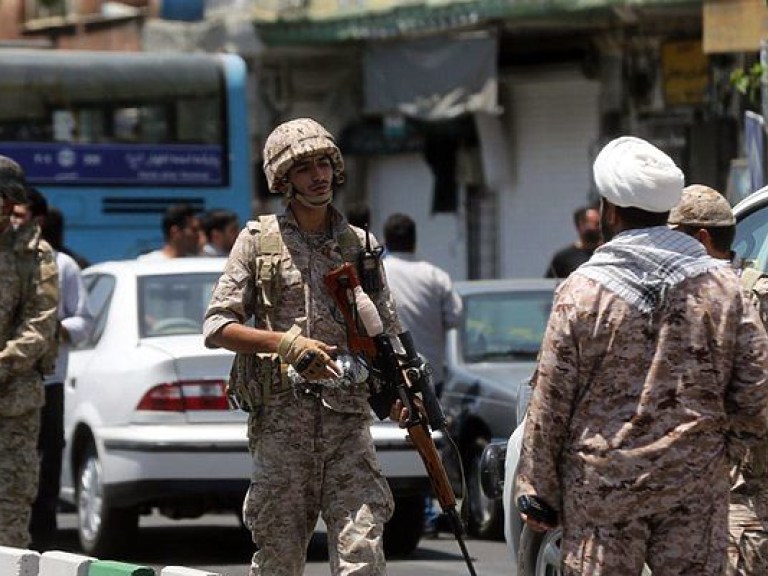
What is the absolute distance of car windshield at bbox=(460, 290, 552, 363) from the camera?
45.0 ft

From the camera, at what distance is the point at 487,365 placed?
44.6 ft

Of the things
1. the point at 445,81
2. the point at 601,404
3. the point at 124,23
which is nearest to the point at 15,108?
the point at 445,81

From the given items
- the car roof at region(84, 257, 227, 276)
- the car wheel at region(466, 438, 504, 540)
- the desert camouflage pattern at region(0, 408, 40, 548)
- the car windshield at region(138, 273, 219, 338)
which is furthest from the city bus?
the desert camouflage pattern at region(0, 408, 40, 548)

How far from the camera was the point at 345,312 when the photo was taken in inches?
285

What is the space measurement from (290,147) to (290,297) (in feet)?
1.51

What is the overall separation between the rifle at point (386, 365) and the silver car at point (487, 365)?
528cm

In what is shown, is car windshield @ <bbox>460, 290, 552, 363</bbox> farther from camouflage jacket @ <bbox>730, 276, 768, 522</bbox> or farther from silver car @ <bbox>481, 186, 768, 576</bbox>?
camouflage jacket @ <bbox>730, 276, 768, 522</bbox>

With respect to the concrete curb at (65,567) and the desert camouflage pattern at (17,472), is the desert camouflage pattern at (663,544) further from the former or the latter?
the desert camouflage pattern at (17,472)

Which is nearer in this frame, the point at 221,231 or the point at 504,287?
the point at 504,287

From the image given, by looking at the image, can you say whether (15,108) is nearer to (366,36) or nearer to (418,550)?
(366,36)

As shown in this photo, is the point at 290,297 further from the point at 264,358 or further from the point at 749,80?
the point at 749,80

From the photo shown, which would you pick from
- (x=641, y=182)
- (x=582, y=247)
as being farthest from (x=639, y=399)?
(x=582, y=247)

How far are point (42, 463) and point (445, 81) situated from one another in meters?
15.0

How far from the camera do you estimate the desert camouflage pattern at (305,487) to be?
23.6 feet
